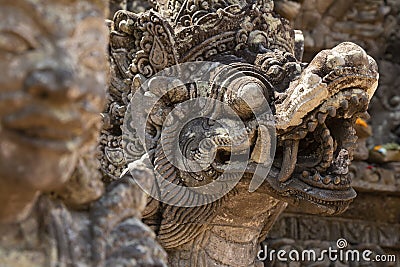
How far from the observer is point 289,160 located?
9.20 ft

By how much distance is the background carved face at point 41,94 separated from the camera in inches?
56.5

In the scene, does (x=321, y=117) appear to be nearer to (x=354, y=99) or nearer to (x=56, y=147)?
(x=354, y=99)

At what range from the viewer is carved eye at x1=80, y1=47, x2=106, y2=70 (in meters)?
1.57

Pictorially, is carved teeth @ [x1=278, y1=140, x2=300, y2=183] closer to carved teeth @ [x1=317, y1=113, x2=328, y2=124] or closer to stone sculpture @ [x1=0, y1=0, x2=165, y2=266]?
carved teeth @ [x1=317, y1=113, x2=328, y2=124]

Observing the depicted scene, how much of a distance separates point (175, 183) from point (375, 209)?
1.99 meters

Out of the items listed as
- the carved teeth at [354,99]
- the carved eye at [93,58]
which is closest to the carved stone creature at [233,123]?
the carved teeth at [354,99]

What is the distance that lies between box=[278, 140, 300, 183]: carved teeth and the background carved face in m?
1.35

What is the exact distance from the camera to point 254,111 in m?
2.82
